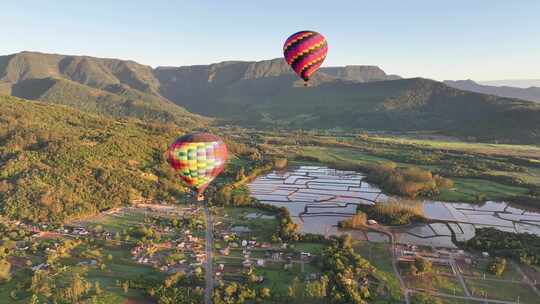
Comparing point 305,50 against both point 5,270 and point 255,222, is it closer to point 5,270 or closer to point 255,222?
point 255,222

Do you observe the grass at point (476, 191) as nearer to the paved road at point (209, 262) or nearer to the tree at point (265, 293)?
the paved road at point (209, 262)

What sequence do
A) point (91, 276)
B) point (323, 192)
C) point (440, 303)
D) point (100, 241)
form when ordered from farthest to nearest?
point (323, 192)
point (100, 241)
point (91, 276)
point (440, 303)

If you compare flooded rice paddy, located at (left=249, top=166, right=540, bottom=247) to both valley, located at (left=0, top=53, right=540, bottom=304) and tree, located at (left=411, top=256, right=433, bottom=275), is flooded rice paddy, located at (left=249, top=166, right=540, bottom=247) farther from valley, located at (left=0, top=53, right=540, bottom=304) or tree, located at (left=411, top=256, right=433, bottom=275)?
tree, located at (left=411, top=256, right=433, bottom=275)

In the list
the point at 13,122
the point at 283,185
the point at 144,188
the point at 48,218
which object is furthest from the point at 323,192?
the point at 13,122

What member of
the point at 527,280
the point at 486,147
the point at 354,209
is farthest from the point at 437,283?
the point at 486,147

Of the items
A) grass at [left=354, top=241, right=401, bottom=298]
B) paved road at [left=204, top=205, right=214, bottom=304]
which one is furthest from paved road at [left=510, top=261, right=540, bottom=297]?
paved road at [left=204, top=205, right=214, bottom=304]

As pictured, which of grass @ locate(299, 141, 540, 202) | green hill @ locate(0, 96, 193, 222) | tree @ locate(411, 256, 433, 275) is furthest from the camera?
grass @ locate(299, 141, 540, 202)

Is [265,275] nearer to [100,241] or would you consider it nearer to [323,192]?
[100,241]
